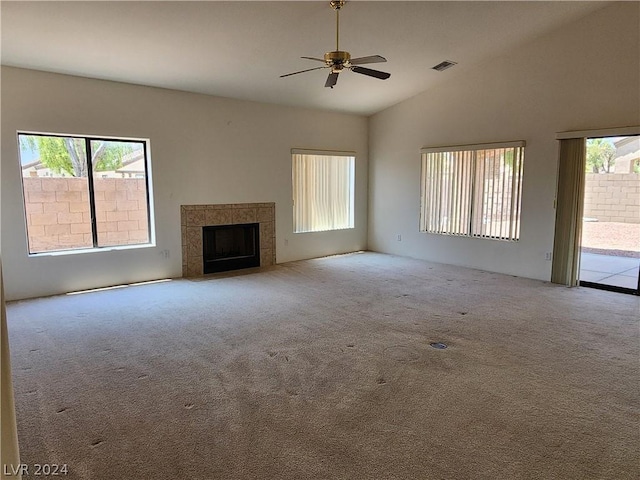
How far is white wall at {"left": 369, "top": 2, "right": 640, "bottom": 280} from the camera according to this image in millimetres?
5180

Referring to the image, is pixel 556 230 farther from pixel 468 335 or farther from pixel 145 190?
pixel 145 190

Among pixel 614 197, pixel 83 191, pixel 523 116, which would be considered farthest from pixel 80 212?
pixel 614 197

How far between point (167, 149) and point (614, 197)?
26.9 ft

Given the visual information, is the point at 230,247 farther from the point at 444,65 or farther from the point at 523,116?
the point at 523,116

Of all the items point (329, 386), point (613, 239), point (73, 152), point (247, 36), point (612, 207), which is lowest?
point (329, 386)

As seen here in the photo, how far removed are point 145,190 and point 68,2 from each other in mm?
2806

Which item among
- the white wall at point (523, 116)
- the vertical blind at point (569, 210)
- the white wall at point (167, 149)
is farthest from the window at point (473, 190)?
the white wall at point (167, 149)

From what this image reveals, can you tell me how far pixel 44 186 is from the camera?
207 inches

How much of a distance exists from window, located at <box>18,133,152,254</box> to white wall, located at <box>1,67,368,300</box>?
19 cm

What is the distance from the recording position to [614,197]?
8172 millimetres

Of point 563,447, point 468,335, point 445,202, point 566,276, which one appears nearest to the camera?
point 563,447

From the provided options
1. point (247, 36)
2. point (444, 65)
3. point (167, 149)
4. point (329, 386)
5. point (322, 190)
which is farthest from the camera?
point (322, 190)

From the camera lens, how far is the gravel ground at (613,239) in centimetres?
813

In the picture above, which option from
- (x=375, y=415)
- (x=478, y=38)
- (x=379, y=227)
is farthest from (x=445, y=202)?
(x=375, y=415)
